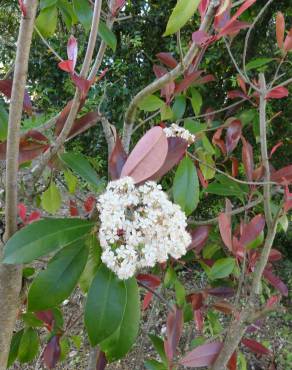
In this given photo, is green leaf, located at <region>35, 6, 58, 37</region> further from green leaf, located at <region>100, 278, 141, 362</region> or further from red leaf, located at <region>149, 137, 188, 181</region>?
green leaf, located at <region>100, 278, 141, 362</region>

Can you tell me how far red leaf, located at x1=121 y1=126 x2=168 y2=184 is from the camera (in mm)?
668

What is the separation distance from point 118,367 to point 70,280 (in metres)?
1.69

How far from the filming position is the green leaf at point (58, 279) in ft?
2.20

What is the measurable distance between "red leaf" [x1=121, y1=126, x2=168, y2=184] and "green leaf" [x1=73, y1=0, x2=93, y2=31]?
0.47m

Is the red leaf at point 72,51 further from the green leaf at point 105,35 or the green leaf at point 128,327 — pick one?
the green leaf at point 128,327

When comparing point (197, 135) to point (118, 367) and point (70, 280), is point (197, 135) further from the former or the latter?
point (118, 367)

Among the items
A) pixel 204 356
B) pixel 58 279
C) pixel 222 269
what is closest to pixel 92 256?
pixel 58 279

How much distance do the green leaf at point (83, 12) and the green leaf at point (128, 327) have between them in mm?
630

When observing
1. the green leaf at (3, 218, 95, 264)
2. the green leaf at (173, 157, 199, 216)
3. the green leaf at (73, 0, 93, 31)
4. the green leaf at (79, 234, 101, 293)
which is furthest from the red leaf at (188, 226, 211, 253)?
the green leaf at (73, 0, 93, 31)

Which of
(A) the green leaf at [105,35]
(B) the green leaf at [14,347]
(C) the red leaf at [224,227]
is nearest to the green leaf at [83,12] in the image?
(A) the green leaf at [105,35]

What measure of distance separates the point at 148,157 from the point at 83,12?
0.52 metres

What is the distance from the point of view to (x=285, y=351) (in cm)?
243

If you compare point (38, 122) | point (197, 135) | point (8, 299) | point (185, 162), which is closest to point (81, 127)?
point (185, 162)

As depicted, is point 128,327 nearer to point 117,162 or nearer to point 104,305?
point 104,305
